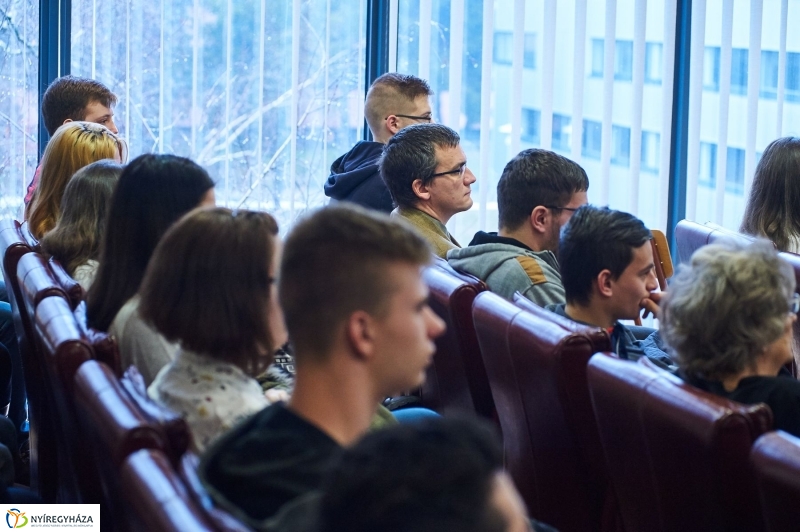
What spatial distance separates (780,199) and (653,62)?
55.5 inches

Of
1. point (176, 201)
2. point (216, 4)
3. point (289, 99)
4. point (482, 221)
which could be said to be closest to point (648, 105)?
point (482, 221)

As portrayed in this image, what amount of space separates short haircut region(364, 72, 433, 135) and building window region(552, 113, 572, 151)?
2.73 ft

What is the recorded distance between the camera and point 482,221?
15.4 ft

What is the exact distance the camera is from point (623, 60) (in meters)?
4.77

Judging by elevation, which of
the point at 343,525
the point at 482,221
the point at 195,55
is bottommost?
the point at 482,221

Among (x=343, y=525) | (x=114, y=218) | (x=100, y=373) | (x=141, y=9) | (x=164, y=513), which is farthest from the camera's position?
(x=141, y=9)

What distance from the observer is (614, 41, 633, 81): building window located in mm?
4754

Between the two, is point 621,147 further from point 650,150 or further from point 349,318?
point 349,318

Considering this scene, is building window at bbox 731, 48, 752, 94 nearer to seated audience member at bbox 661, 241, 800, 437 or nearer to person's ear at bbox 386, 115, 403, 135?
person's ear at bbox 386, 115, 403, 135

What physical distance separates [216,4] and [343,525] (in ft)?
12.9

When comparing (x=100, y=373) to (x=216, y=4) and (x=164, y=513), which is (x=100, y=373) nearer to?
(x=164, y=513)

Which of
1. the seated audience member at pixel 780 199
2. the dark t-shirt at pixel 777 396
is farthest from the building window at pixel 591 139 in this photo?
the dark t-shirt at pixel 777 396

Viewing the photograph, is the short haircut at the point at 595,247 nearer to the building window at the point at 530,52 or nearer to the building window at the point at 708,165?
the building window at the point at 530,52

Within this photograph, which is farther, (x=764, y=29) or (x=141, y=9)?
(x=764, y=29)
